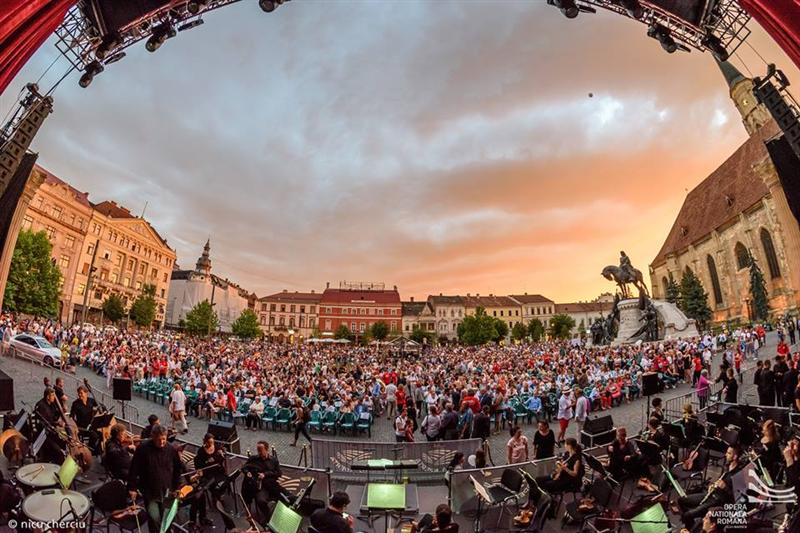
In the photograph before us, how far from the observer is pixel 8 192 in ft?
27.9

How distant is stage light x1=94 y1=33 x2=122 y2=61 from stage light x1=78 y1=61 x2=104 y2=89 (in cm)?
27

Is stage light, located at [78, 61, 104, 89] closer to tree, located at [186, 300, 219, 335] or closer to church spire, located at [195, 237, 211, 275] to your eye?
tree, located at [186, 300, 219, 335]

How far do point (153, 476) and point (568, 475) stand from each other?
6.32 m

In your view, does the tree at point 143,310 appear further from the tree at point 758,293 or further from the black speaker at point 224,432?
the tree at point 758,293

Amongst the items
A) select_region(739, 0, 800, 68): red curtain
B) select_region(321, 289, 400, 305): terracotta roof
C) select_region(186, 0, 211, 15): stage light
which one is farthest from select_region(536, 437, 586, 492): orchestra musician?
select_region(321, 289, 400, 305): terracotta roof

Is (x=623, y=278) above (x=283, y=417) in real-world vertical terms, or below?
above

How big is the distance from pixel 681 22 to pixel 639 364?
54.2 ft

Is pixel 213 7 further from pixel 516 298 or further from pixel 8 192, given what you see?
pixel 516 298

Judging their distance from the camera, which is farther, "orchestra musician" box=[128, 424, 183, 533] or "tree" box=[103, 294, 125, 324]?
"tree" box=[103, 294, 125, 324]

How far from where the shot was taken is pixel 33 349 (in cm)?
1880

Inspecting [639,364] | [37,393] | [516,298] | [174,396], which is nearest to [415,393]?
[174,396]

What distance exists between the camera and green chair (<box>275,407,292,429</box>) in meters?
13.6

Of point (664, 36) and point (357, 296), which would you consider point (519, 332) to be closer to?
point (357, 296)

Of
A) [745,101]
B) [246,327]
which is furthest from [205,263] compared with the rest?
[745,101]
